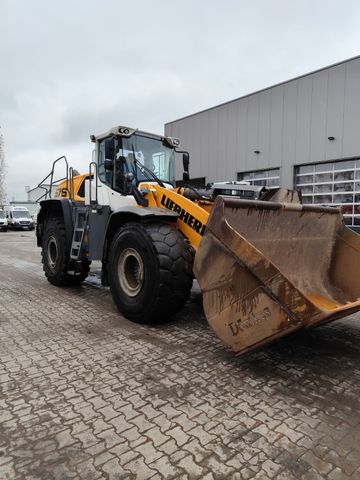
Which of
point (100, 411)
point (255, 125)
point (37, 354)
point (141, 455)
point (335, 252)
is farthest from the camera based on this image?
point (255, 125)

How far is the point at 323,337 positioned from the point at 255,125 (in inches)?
540

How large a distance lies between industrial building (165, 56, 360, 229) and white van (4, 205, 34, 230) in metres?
20.4

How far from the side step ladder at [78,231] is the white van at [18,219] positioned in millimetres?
28981

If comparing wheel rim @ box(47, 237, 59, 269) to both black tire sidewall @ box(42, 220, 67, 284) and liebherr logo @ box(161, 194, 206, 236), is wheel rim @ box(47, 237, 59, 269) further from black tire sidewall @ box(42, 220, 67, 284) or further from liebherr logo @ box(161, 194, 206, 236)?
liebherr logo @ box(161, 194, 206, 236)

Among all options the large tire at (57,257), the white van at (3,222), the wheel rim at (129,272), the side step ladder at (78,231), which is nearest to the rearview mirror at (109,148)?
the side step ladder at (78,231)

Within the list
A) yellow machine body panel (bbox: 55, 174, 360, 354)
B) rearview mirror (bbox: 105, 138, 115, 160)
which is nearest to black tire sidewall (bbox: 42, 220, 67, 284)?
rearview mirror (bbox: 105, 138, 115, 160)

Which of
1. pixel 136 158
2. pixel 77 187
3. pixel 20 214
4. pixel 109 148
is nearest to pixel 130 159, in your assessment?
pixel 136 158

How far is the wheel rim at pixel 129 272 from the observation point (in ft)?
16.0

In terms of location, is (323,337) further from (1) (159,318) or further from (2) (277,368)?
(1) (159,318)

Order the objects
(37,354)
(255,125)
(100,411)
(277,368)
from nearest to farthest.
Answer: (100,411) < (277,368) < (37,354) < (255,125)

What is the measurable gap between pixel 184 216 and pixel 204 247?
1.27m

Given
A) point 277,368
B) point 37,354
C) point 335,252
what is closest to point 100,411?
point 37,354

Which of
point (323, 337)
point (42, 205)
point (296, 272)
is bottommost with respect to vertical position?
point (323, 337)

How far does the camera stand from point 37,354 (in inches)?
149
